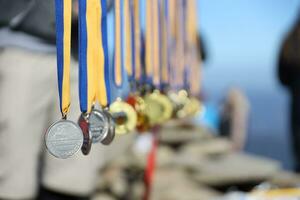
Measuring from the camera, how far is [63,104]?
3.36 feet

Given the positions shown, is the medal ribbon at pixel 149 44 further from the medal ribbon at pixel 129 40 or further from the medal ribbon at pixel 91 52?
the medal ribbon at pixel 91 52

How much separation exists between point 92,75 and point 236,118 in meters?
4.02

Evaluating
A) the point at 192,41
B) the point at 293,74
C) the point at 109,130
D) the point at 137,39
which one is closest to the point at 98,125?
the point at 109,130

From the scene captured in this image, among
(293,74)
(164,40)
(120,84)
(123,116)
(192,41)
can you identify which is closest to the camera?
(123,116)

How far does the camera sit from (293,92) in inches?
135

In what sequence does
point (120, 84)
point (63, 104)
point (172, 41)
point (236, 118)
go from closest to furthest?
point (63, 104)
point (120, 84)
point (172, 41)
point (236, 118)

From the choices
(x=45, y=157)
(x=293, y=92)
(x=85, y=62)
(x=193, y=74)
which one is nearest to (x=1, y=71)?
(x=45, y=157)

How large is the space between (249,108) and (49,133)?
4.42m

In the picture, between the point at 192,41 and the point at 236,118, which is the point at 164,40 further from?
the point at 236,118

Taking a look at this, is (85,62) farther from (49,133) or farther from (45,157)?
(45,157)

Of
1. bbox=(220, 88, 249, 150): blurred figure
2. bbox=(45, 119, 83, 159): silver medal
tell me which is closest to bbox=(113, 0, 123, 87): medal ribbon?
Answer: bbox=(45, 119, 83, 159): silver medal

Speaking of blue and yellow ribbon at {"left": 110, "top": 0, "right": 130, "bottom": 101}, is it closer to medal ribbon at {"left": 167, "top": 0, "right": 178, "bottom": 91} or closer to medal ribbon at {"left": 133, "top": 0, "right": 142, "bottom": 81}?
medal ribbon at {"left": 133, "top": 0, "right": 142, "bottom": 81}

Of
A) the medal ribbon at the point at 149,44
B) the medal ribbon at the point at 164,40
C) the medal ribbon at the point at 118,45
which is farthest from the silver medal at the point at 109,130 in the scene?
the medal ribbon at the point at 164,40

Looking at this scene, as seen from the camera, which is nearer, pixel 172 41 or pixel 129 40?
pixel 129 40
